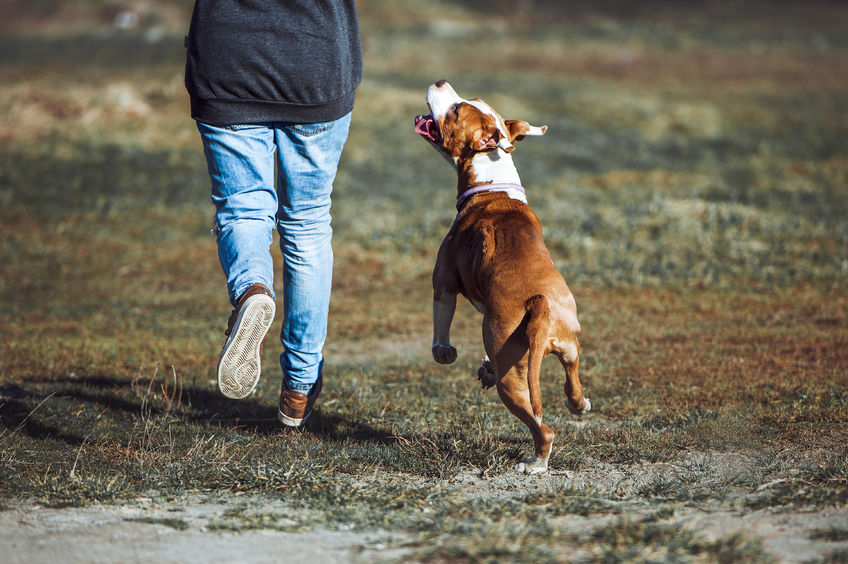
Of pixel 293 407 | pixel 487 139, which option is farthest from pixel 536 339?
pixel 293 407

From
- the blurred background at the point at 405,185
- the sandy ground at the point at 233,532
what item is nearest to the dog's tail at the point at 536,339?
the sandy ground at the point at 233,532

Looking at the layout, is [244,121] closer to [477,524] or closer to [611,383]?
[477,524]

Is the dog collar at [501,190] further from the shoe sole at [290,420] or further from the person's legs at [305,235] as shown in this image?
the shoe sole at [290,420]

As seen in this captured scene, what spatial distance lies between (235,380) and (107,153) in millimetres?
11354

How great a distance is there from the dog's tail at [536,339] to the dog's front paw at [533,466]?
12.8 inches

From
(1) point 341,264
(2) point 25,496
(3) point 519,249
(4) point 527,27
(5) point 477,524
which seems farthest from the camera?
(4) point 527,27

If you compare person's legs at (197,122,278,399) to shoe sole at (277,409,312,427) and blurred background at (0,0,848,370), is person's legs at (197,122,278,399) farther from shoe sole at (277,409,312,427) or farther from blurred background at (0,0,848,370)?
blurred background at (0,0,848,370)

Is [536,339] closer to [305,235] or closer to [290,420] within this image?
[305,235]

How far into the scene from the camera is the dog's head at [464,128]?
14.2ft

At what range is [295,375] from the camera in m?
4.38

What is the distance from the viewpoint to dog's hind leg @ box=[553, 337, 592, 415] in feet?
12.0

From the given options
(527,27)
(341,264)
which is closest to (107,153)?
(341,264)

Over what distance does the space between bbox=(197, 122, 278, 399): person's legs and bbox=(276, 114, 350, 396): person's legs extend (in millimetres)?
91

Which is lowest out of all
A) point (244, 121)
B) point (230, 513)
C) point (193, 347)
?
point (193, 347)
